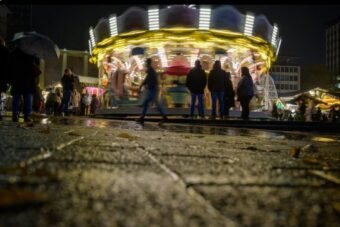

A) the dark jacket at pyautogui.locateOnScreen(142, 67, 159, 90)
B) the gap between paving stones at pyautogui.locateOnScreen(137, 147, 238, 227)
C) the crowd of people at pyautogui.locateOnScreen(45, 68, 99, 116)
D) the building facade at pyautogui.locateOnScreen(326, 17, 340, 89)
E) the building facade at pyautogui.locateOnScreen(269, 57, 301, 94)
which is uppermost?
the building facade at pyautogui.locateOnScreen(326, 17, 340, 89)

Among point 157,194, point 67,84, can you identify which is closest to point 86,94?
point 67,84

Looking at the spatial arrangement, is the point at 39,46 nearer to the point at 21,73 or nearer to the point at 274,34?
the point at 21,73

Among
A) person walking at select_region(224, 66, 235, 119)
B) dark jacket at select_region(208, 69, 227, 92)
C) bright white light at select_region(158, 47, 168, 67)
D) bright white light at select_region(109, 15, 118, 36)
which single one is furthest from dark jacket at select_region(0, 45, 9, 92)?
bright white light at select_region(158, 47, 168, 67)

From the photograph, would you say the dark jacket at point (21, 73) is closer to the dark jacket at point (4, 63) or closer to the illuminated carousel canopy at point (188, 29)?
the dark jacket at point (4, 63)

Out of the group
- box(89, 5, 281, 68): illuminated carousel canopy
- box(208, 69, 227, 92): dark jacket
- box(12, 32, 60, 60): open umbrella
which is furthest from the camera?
box(89, 5, 281, 68): illuminated carousel canopy

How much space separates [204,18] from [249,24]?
2306mm

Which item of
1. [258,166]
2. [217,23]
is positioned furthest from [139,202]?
[217,23]

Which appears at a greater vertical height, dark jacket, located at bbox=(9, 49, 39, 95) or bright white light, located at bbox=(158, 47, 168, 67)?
bright white light, located at bbox=(158, 47, 168, 67)

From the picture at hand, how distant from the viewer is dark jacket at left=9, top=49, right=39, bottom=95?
315 inches

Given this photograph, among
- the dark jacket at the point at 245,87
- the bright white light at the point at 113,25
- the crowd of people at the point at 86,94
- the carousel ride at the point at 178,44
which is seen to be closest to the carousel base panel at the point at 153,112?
the carousel ride at the point at 178,44

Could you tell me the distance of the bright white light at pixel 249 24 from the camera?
58.6 feet

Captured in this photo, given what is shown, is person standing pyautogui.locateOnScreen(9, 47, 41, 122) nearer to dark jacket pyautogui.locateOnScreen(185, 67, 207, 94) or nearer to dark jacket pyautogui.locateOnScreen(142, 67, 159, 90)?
dark jacket pyautogui.locateOnScreen(142, 67, 159, 90)

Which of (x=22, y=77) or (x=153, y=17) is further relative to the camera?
(x=153, y=17)

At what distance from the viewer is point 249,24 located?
59.0 ft
